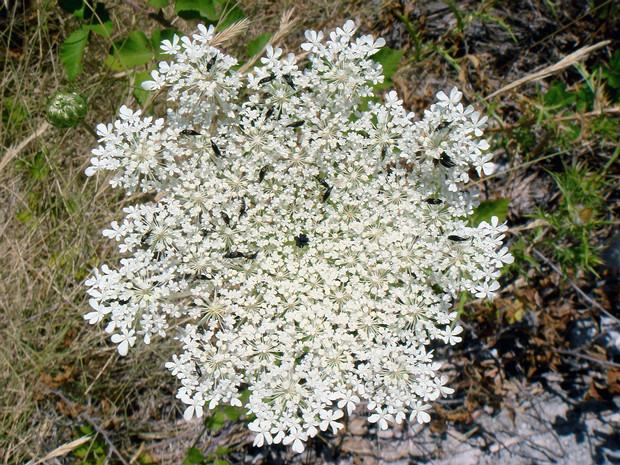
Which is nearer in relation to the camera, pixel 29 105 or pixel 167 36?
pixel 167 36

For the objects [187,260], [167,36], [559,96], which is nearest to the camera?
[187,260]

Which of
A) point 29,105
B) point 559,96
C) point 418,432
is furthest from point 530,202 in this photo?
point 29,105

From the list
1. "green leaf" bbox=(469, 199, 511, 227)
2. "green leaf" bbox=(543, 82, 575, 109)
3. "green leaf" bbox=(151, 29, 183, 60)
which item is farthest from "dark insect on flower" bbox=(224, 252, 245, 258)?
"green leaf" bbox=(543, 82, 575, 109)

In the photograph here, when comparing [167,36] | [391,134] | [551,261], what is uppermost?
[167,36]

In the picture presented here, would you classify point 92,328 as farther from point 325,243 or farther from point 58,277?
point 325,243

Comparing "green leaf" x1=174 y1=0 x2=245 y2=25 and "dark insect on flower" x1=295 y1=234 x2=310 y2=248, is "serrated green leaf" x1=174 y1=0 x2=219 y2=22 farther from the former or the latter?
"dark insect on flower" x1=295 y1=234 x2=310 y2=248

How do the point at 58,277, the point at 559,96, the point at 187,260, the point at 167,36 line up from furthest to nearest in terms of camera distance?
the point at 58,277
the point at 559,96
the point at 167,36
the point at 187,260

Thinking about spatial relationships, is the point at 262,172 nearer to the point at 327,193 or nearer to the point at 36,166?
the point at 327,193
